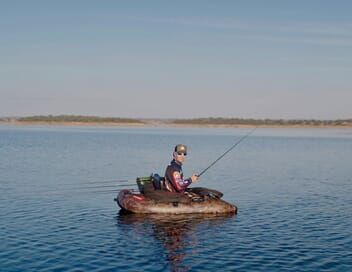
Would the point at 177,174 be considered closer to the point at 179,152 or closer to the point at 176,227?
the point at 179,152

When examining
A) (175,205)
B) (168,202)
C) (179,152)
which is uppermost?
(179,152)

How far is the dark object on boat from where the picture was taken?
59.1ft

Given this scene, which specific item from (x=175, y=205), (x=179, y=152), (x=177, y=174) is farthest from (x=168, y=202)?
(x=179, y=152)

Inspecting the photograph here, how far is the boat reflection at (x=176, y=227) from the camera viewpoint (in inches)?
529

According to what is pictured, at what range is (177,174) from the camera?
58.5 feet

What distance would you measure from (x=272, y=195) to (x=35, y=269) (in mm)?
13264

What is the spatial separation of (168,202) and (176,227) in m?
1.80

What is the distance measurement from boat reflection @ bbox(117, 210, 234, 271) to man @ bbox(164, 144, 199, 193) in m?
0.93

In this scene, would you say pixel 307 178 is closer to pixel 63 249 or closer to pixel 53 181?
pixel 53 181

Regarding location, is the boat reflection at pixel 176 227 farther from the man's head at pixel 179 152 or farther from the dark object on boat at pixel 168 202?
the man's head at pixel 179 152

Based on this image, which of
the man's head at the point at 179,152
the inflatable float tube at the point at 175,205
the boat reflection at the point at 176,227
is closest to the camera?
the boat reflection at the point at 176,227

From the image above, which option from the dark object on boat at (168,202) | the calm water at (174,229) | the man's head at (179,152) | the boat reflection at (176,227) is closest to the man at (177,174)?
the man's head at (179,152)

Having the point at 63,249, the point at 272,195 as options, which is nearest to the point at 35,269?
the point at 63,249

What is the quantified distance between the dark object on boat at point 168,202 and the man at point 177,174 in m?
0.21
